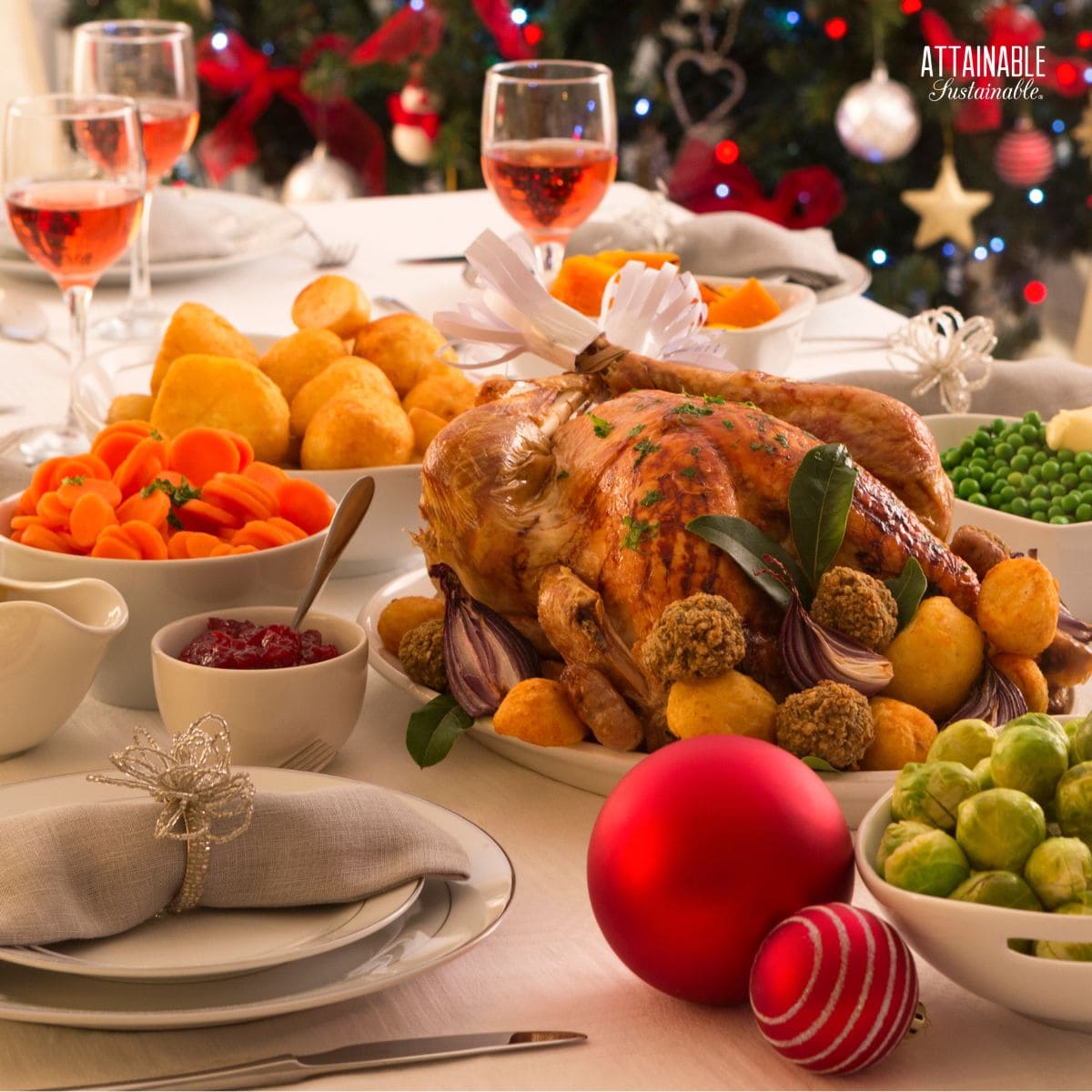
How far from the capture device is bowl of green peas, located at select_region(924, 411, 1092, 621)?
120 centimetres

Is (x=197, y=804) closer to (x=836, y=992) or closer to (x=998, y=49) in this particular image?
(x=836, y=992)

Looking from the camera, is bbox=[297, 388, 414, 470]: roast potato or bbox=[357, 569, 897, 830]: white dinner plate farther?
bbox=[297, 388, 414, 470]: roast potato

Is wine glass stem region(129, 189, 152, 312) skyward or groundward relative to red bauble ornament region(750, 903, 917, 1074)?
skyward

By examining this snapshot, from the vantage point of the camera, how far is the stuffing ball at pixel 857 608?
96 cm

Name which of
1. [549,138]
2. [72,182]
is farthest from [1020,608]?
[72,182]

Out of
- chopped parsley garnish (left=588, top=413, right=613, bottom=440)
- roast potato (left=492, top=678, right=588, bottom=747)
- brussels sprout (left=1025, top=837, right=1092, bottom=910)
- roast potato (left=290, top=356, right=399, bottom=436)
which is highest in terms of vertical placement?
chopped parsley garnish (left=588, top=413, right=613, bottom=440)

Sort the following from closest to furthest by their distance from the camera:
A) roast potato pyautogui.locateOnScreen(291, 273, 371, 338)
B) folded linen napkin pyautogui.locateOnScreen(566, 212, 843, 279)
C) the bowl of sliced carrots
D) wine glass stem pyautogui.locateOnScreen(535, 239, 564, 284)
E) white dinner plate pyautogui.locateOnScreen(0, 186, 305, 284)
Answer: the bowl of sliced carrots, roast potato pyautogui.locateOnScreen(291, 273, 371, 338), wine glass stem pyautogui.locateOnScreen(535, 239, 564, 284), folded linen napkin pyautogui.locateOnScreen(566, 212, 843, 279), white dinner plate pyautogui.locateOnScreen(0, 186, 305, 284)

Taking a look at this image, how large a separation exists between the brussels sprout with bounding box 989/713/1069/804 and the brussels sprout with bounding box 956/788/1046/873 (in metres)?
0.02

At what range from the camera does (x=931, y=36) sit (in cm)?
333

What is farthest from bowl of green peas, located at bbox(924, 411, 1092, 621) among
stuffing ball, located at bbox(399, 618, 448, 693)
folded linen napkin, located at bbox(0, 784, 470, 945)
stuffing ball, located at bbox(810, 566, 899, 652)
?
folded linen napkin, located at bbox(0, 784, 470, 945)

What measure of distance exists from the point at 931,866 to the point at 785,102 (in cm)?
327

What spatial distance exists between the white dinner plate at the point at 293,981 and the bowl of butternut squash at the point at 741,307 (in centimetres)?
91

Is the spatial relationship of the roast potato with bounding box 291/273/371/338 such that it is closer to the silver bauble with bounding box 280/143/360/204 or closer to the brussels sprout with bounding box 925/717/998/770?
the brussels sprout with bounding box 925/717/998/770

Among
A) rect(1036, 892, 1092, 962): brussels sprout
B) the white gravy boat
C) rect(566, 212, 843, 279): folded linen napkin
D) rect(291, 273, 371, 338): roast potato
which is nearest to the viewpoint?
rect(1036, 892, 1092, 962): brussels sprout
